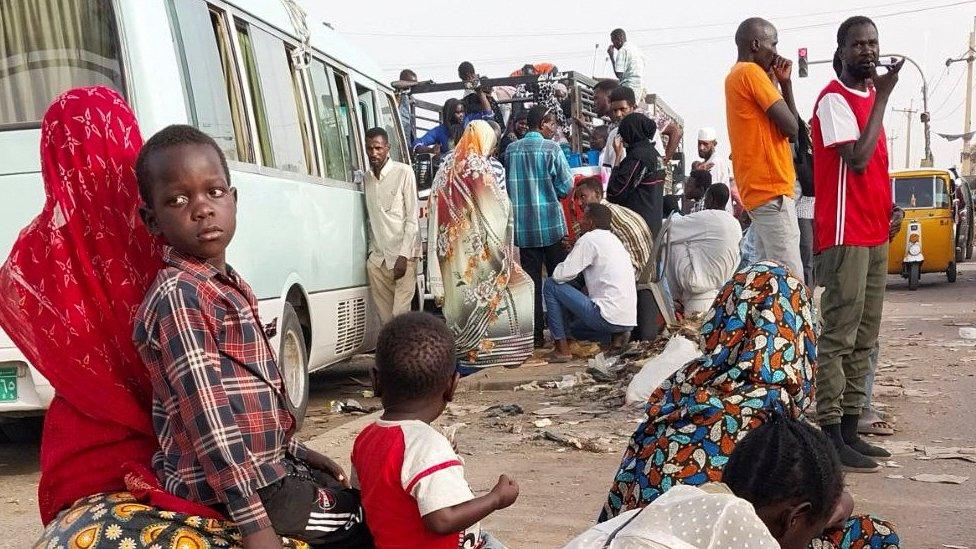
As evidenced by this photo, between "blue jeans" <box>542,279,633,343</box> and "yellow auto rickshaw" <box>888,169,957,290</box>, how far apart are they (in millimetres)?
10246

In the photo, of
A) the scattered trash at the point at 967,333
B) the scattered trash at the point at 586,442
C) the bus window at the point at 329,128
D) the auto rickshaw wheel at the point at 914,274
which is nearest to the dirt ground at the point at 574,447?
the scattered trash at the point at 586,442

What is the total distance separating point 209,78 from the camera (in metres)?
6.25

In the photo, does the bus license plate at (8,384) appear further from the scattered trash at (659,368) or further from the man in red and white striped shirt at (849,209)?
the man in red and white striped shirt at (849,209)

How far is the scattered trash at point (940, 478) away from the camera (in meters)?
5.10

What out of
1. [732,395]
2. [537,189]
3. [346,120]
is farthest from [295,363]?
[732,395]

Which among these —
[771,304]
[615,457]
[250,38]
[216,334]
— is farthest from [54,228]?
[250,38]

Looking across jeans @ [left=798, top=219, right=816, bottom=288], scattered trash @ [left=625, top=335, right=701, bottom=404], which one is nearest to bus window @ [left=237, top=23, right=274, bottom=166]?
scattered trash @ [left=625, top=335, right=701, bottom=404]

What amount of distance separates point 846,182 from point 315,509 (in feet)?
11.2

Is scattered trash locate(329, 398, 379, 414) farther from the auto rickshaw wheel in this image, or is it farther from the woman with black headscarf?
the auto rickshaw wheel

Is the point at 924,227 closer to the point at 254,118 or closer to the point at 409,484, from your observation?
the point at 254,118

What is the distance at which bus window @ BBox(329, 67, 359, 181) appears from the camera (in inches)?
356

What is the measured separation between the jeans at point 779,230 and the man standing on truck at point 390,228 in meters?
3.83

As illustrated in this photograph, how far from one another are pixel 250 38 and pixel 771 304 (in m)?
4.64

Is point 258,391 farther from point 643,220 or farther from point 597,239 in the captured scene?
point 643,220
